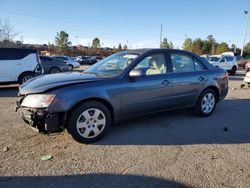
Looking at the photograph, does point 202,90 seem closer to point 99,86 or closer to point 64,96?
point 99,86

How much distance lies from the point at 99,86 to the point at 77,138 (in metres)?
0.93

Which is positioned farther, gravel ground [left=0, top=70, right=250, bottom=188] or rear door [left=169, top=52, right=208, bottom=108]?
rear door [left=169, top=52, right=208, bottom=108]

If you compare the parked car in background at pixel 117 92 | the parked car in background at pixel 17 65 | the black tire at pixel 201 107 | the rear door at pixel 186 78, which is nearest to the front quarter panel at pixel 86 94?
the parked car in background at pixel 117 92

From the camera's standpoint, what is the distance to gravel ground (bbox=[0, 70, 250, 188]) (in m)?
3.14

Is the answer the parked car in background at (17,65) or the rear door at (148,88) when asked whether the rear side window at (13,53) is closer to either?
the parked car in background at (17,65)

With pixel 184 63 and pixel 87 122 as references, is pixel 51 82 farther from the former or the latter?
pixel 184 63

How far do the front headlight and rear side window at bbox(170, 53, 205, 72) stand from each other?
8.89 feet

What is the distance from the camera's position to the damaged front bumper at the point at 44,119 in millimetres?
3889

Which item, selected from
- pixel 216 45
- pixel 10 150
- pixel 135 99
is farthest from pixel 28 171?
pixel 216 45

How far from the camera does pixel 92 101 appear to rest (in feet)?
14.0

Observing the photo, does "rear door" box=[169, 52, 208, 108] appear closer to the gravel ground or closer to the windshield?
the gravel ground

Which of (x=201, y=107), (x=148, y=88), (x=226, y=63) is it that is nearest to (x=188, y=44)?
(x=226, y=63)

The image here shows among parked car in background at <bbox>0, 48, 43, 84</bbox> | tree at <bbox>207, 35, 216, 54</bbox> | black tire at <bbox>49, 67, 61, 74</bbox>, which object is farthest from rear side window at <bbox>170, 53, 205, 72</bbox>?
tree at <bbox>207, 35, 216, 54</bbox>

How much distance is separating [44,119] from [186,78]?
3110 mm
